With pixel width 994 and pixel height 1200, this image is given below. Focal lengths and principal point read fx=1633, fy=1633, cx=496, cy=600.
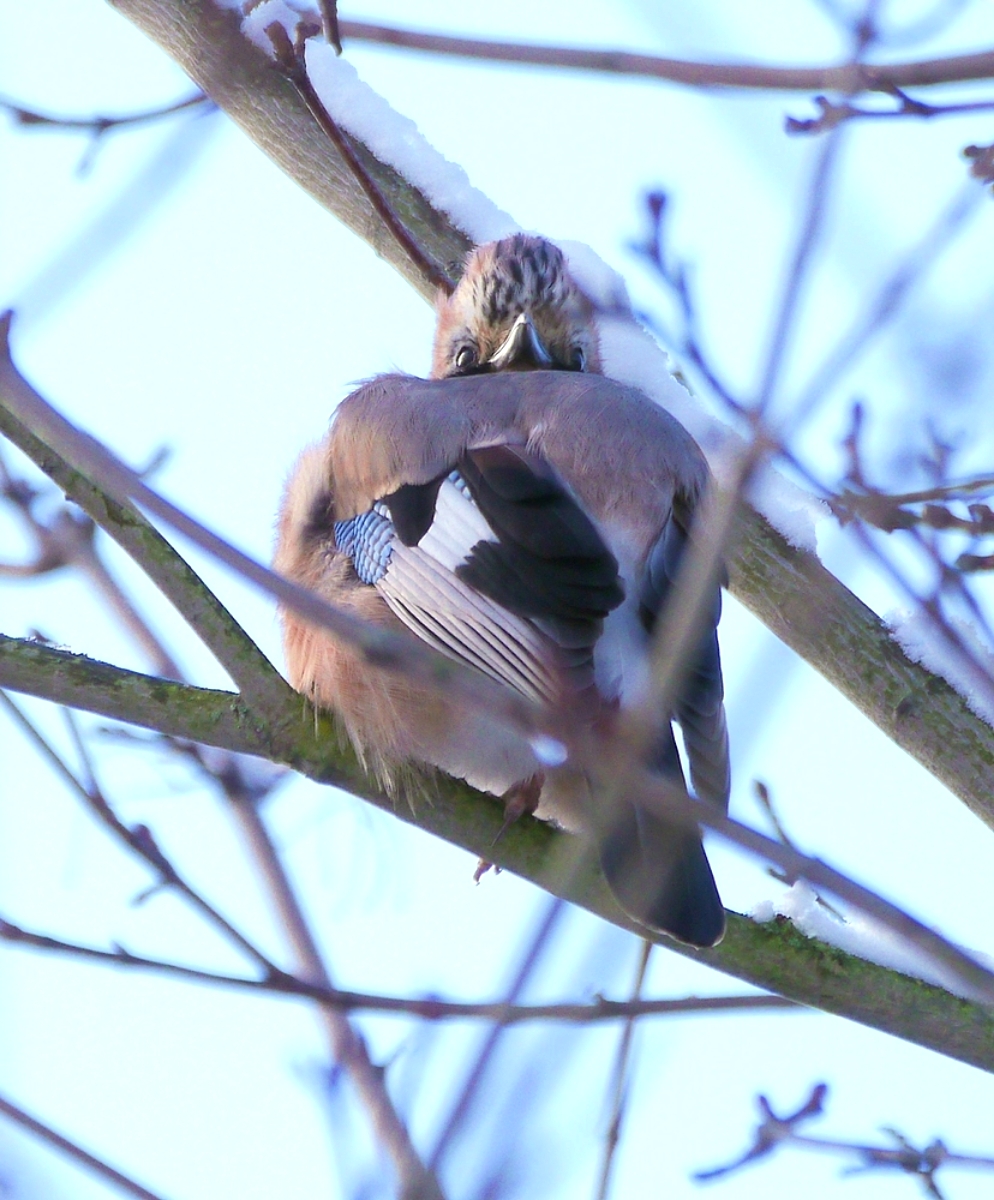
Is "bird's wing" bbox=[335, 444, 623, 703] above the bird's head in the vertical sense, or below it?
below

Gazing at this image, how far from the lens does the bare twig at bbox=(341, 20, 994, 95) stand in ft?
5.84

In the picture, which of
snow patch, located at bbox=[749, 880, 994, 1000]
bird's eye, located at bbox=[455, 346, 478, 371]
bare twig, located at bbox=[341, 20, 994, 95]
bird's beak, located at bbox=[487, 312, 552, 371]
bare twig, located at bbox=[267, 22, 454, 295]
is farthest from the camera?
bird's eye, located at bbox=[455, 346, 478, 371]

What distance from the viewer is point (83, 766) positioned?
2.91 meters

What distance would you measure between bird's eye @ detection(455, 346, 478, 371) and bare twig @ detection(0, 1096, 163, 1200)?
2906mm

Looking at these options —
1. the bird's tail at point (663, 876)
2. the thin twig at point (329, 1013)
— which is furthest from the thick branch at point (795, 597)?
the thin twig at point (329, 1013)

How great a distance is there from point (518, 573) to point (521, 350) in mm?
1442

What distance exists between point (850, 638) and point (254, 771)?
1341 millimetres

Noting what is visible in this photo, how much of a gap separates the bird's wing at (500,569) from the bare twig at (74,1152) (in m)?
1.07

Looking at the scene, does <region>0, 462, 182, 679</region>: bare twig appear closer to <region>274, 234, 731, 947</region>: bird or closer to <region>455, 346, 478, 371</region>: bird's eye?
<region>274, 234, 731, 947</region>: bird

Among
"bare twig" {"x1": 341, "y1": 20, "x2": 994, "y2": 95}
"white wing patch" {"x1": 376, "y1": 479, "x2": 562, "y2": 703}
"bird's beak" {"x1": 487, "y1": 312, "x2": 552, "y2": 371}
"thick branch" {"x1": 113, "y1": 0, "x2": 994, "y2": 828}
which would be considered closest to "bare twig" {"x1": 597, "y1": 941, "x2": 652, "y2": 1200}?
"white wing patch" {"x1": 376, "y1": 479, "x2": 562, "y2": 703}

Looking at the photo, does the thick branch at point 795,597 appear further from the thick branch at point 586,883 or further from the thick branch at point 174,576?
the thick branch at point 174,576

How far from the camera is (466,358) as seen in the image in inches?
179

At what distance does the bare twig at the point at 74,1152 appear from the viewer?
1.88 meters

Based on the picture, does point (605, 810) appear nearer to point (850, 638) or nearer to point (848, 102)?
point (848, 102)
